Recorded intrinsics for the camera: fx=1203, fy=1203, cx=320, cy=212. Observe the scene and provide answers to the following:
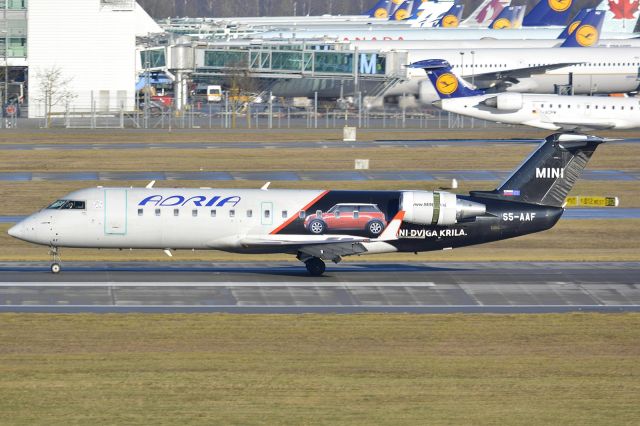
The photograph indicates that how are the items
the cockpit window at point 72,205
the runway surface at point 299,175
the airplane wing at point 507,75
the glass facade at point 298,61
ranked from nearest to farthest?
1. the cockpit window at point 72,205
2. the runway surface at point 299,175
3. the airplane wing at point 507,75
4. the glass facade at point 298,61

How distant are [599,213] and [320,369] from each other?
36.8m

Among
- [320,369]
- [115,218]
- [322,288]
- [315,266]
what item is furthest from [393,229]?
[320,369]

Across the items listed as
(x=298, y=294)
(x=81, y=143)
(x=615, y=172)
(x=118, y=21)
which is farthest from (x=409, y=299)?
(x=118, y=21)

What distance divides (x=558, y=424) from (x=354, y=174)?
174 feet

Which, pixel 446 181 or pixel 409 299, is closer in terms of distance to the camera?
pixel 409 299

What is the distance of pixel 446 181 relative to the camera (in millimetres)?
76000

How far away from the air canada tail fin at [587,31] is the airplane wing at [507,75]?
24.3m

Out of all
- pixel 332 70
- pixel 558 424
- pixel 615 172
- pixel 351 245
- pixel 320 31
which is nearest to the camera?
pixel 558 424

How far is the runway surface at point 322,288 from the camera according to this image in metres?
38.7

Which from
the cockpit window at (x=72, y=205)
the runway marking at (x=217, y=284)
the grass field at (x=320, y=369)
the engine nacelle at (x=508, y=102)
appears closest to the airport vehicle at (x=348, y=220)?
the runway marking at (x=217, y=284)

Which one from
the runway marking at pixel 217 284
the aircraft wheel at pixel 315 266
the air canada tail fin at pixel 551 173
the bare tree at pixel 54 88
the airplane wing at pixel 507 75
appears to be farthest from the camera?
the airplane wing at pixel 507 75

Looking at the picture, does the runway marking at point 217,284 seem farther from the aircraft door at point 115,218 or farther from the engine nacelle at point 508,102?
the engine nacelle at point 508,102

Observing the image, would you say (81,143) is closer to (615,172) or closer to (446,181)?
(446,181)

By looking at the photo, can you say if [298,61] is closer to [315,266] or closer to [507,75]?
[507,75]
